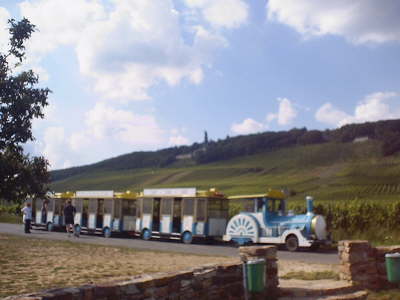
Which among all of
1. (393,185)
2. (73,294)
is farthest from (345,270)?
(393,185)

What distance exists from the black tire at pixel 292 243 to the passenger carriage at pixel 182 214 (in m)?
4.56

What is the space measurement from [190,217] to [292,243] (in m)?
5.72

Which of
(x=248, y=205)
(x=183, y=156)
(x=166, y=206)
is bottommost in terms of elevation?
→ (x=166, y=206)

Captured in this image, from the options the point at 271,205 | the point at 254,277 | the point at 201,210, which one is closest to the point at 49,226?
the point at 201,210

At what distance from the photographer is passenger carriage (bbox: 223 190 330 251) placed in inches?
706

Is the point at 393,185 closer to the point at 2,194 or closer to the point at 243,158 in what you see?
the point at 243,158

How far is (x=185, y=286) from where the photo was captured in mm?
6926

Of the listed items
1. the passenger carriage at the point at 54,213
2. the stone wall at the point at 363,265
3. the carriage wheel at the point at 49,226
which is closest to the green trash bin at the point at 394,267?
the stone wall at the point at 363,265

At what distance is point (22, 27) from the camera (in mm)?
7285


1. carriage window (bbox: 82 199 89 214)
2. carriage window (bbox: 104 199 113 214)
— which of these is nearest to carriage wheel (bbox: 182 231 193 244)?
carriage window (bbox: 104 199 113 214)

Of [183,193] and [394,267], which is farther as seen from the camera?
[183,193]

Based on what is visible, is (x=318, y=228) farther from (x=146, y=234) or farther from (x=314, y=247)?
(x=146, y=234)

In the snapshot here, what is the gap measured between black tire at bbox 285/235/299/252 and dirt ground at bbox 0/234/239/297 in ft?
18.9

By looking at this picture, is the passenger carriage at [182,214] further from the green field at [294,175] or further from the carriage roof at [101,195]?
the green field at [294,175]
